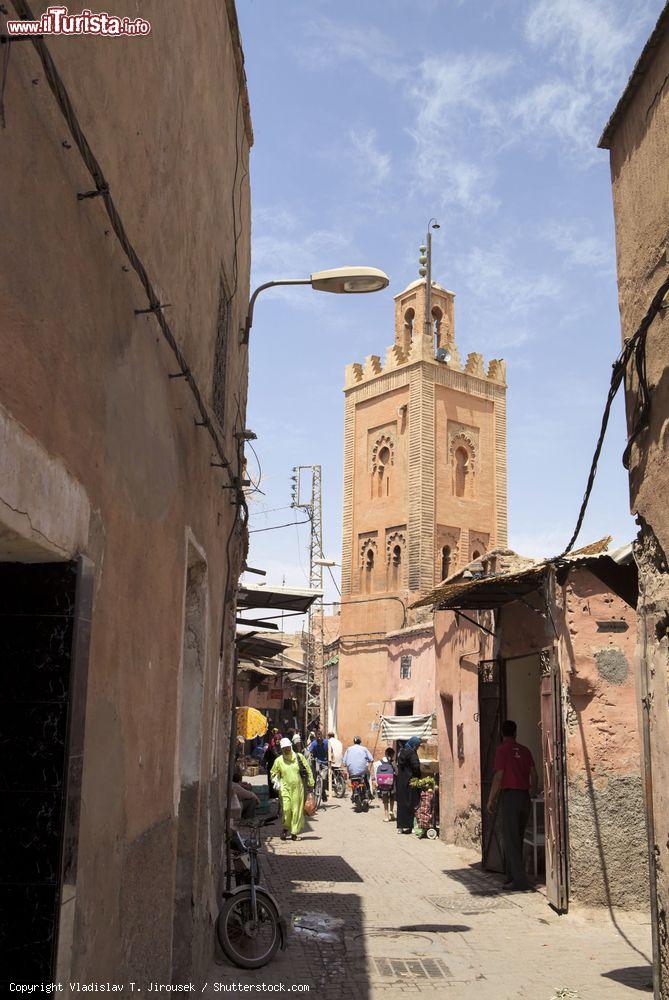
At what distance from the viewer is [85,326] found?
9.38 ft

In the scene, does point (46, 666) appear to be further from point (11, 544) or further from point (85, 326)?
point (85, 326)

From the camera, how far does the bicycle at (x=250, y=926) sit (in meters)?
6.54

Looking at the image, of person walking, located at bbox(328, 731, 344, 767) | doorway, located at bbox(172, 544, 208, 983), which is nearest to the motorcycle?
person walking, located at bbox(328, 731, 344, 767)

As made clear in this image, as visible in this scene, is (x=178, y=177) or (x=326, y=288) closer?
(x=178, y=177)

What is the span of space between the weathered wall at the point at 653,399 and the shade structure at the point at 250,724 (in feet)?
53.8

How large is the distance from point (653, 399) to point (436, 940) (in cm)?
519

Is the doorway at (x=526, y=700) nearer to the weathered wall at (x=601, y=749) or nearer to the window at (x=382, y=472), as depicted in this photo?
the weathered wall at (x=601, y=749)

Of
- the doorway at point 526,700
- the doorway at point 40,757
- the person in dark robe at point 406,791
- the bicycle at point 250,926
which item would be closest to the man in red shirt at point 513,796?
the doorway at point 526,700

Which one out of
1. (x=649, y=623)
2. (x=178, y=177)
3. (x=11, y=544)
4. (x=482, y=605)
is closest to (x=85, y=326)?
(x=11, y=544)

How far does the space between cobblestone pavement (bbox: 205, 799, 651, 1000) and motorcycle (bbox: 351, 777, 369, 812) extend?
7.26 meters

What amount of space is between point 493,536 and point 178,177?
34.0 m

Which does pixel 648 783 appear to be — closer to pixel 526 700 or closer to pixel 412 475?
pixel 526 700

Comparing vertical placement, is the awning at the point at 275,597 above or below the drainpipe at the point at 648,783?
above

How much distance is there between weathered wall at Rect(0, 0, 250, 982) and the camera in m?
2.39
